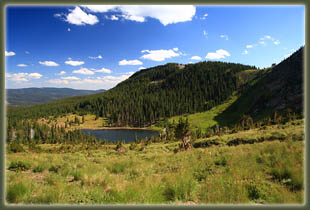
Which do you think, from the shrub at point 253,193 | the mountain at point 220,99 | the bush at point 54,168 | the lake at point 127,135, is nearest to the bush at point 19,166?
the bush at point 54,168

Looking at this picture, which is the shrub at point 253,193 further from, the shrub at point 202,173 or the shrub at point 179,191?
the shrub at point 202,173

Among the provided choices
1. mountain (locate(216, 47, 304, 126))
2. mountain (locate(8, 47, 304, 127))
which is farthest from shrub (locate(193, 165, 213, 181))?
mountain (locate(8, 47, 304, 127))

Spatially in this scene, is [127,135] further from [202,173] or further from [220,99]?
[202,173]

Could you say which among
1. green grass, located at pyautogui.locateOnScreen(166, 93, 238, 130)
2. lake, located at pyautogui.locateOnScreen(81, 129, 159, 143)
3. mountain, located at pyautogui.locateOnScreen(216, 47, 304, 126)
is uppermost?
mountain, located at pyautogui.locateOnScreen(216, 47, 304, 126)

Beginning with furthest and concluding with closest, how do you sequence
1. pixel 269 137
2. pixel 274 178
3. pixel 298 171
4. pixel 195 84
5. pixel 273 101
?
1. pixel 195 84
2. pixel 273 101
3. pixel 269 137
4. pixel 274 178
5. pixel 298 171

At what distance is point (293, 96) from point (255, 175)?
79.4 meters

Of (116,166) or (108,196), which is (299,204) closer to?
(108,196)

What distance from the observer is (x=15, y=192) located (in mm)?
4207

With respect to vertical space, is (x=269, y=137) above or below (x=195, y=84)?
below

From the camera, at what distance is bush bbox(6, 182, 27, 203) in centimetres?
416

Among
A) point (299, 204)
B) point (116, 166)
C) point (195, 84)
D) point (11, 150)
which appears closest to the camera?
point (299, 204)

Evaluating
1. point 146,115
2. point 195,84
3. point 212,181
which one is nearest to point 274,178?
point 212,181

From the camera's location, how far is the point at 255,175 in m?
4.92

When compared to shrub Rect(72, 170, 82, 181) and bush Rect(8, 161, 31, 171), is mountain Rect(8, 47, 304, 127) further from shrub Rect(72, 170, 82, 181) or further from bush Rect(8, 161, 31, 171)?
bush Rect(8, 161, 31, 171)
